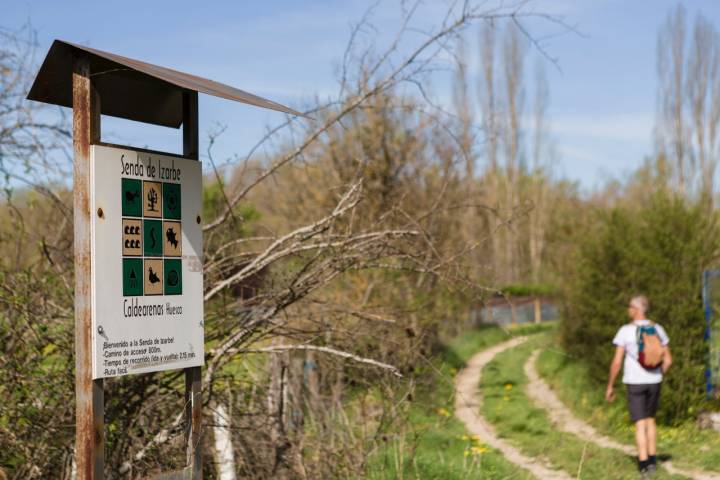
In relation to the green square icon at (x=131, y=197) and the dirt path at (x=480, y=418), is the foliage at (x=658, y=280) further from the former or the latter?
the green square icon at (x=131, y=197)

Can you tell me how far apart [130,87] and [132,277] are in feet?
3.38

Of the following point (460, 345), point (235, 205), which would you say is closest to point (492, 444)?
point (235, 205)

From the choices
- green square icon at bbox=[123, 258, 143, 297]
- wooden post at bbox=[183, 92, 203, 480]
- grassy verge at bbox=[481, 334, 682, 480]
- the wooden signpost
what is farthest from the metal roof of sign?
grassy verge at bbox=[481, 334, 682, 480]

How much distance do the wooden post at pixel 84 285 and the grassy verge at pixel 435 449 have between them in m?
2.40

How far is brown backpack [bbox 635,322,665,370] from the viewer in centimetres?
810

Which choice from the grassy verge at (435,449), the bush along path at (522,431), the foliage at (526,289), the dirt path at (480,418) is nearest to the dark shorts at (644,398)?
the bush along path at (522,431)

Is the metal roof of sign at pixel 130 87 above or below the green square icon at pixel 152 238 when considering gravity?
above

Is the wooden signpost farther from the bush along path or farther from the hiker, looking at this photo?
the hiker

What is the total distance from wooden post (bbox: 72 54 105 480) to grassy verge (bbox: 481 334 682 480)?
3.44 metres

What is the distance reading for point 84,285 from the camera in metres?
3.66

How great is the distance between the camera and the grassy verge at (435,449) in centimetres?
650

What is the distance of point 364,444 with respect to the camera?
6.24 meters

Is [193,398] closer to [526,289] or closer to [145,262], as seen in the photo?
[145,262]

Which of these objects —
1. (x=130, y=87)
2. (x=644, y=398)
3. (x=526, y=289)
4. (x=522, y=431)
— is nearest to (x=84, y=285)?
(x=130, y=87)
